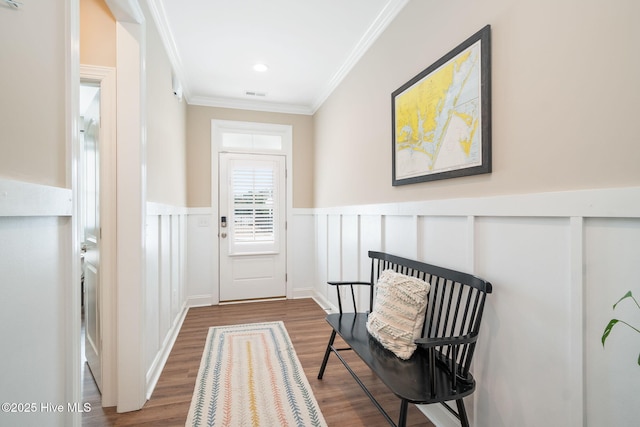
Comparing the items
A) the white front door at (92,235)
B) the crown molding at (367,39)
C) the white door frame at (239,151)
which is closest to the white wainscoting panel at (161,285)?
the white front door at (92,235)

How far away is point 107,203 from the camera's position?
181 centimetres

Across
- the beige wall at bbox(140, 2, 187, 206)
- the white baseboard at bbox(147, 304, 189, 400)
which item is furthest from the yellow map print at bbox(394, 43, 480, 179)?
the white baseboard at bbox(147, 304, 189, 400)

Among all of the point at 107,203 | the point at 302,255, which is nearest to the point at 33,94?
the point at 107,203

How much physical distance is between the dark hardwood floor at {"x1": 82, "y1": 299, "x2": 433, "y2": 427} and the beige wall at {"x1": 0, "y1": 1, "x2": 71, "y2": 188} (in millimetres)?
1595

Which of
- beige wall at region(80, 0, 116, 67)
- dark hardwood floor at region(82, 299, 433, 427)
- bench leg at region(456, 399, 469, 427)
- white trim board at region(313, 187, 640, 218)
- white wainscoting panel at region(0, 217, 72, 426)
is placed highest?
beige wall at region(80, 0, 116, 67)

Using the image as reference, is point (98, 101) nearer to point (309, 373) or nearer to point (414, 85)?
point (414, 85)

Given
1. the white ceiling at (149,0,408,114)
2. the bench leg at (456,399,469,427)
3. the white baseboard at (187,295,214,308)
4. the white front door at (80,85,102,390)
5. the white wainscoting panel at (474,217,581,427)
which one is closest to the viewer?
the white wainscoting panel at (474,217,581,427)

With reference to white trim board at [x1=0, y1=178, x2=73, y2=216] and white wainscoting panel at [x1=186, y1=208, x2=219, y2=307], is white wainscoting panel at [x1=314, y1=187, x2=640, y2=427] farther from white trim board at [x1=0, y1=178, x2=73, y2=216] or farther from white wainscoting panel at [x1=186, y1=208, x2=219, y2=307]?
white wainscoting panel at [x1=186, y1=208, x2=219, y2=307]

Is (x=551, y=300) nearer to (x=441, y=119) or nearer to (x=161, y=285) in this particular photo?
(x=441, y=119)

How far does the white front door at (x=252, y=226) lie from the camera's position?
13.1ft

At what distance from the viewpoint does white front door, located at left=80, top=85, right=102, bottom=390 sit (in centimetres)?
191

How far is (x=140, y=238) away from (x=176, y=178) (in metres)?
1.49

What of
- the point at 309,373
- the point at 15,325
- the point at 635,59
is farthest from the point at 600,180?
the point at 309,373

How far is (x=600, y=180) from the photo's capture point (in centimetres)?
96
